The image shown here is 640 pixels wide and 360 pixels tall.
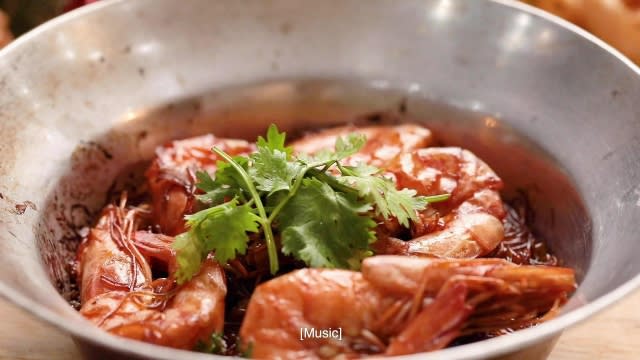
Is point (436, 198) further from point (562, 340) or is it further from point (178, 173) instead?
point (178, 173)

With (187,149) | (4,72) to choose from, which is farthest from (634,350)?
(4,72)

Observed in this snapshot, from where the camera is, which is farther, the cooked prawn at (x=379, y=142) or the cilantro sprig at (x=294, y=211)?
the cooked prawn at (x=379, y=142)

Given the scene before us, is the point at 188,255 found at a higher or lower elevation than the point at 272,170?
lower

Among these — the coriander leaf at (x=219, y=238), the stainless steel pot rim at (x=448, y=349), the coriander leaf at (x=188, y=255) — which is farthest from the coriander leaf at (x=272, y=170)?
the stainless steel pot rim at (x=448, y=349)

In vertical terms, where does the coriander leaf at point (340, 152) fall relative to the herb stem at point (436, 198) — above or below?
above

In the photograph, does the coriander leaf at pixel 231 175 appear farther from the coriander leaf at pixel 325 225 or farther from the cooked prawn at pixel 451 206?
the cooked prawn at pixel 451 206

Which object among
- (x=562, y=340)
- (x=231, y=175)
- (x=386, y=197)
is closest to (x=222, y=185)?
(x=231, y=175)

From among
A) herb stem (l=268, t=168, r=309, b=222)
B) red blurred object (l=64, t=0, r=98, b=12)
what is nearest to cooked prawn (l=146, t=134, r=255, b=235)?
herb stem (l=268, t=168, r=309, b=222)

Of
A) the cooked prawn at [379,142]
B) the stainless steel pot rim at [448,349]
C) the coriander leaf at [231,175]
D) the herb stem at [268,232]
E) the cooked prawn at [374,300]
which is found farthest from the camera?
the cooked prawn at [379,142]
